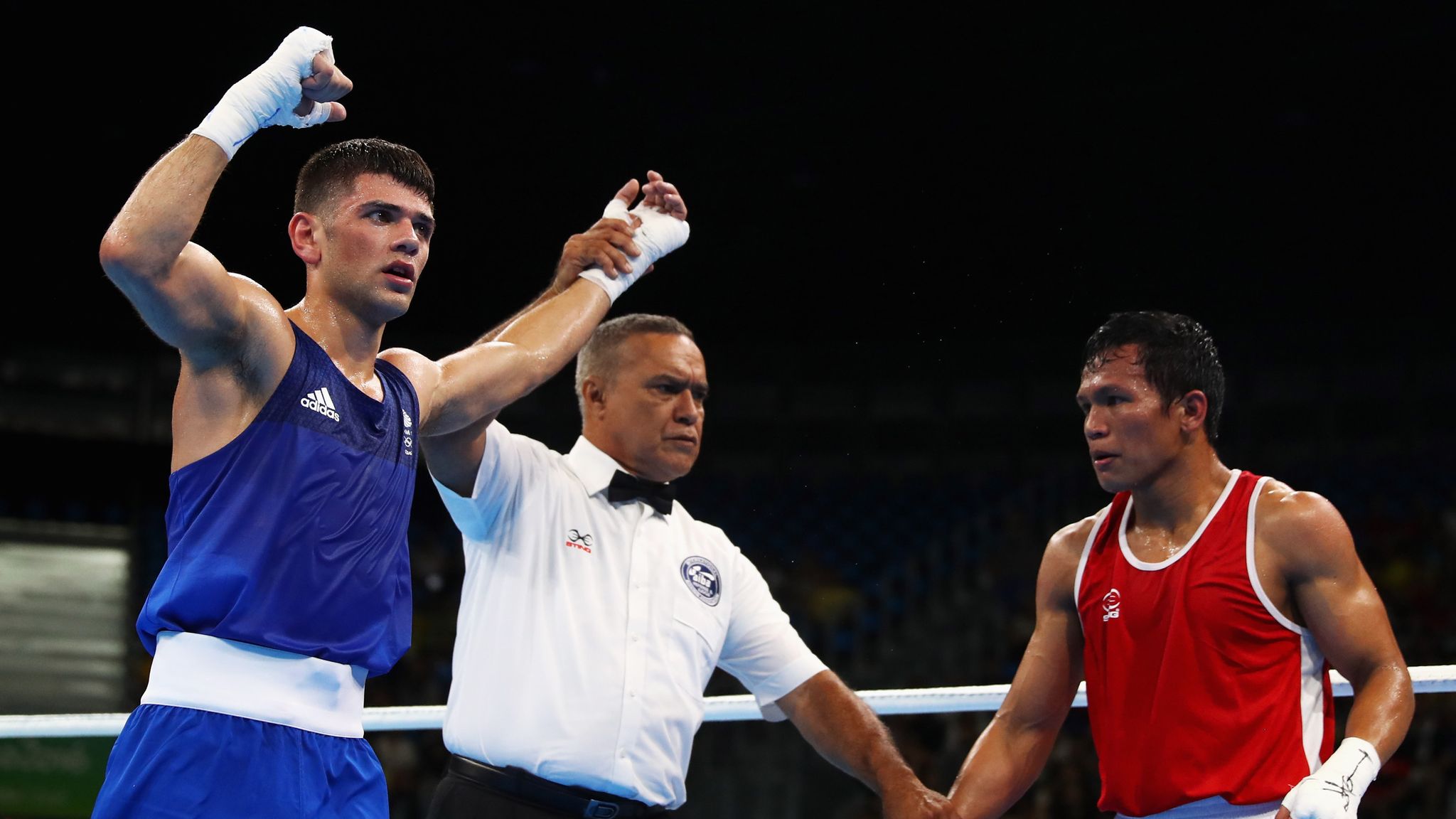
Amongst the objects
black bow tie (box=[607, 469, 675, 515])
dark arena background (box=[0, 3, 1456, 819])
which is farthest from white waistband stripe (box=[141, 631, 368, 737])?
dark arena background (box=[0, 3, 1456, 819])

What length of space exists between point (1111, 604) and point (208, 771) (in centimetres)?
203

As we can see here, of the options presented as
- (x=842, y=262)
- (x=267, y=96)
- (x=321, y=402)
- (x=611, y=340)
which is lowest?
(x=321, y=402)

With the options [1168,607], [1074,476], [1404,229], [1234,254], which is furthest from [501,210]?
[1168,607]

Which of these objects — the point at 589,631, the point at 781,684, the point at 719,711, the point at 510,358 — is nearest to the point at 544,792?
the point at 589,631

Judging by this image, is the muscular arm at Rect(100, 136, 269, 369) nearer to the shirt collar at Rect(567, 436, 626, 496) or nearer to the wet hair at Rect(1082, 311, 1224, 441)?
the shirt collar at Rect(567, 436, 626, 496)

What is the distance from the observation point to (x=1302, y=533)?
2.96m

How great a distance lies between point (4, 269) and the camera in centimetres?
1186

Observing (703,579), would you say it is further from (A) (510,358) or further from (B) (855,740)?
(A) (510,358)

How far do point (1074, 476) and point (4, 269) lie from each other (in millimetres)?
9921

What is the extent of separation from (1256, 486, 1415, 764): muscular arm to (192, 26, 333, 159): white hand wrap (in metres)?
2.26

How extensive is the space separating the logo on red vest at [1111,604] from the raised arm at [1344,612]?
0.34 meters

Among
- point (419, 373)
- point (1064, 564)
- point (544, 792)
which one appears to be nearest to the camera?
point (419, 373)

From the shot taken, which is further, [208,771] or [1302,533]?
[1302,533]

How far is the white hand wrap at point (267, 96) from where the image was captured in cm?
225
